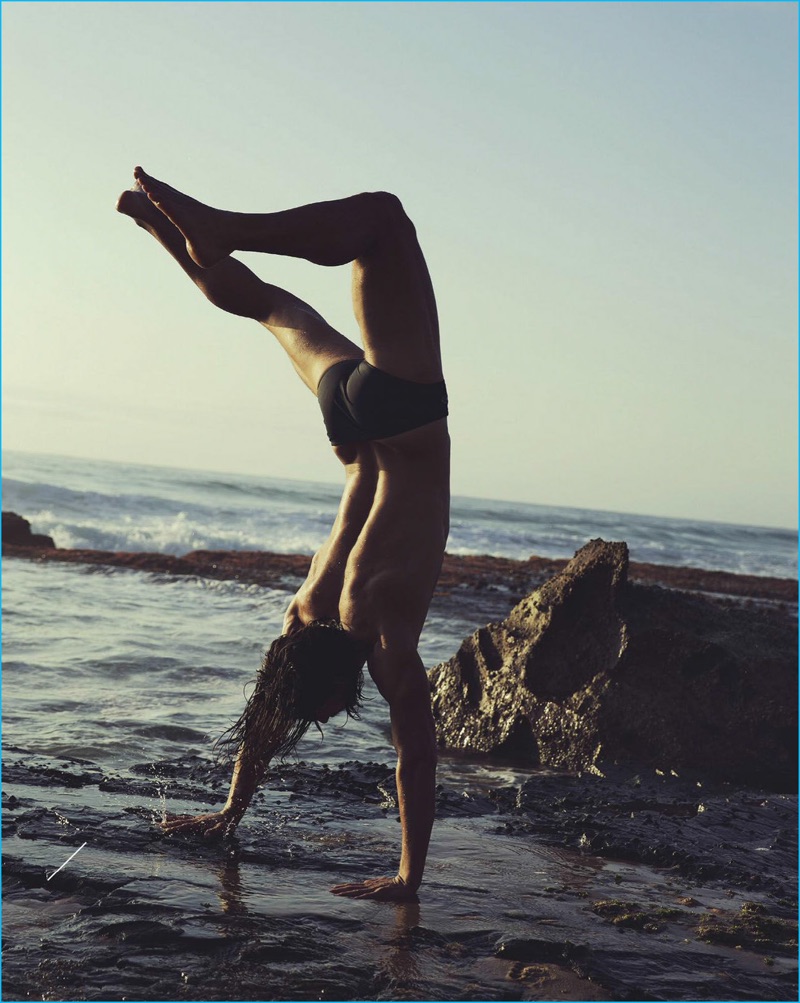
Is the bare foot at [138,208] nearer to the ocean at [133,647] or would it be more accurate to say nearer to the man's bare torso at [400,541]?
the man's bare torso at [400,541]

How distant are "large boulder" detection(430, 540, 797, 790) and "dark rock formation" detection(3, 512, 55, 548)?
14184 mm

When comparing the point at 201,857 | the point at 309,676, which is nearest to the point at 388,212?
the point at 309,676

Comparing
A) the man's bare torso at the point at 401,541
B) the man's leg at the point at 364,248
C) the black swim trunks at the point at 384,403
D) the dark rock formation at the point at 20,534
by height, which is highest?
the man's leg at the point at 364,248

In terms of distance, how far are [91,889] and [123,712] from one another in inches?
117

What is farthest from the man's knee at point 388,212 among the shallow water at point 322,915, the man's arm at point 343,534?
the shallow water at point 322,915

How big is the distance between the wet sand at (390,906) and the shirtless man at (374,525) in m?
0.31

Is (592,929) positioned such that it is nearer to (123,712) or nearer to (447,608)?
(123,712)

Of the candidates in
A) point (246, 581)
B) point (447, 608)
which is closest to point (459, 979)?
point (447, 608)

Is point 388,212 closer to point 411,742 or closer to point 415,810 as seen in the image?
point 411,742

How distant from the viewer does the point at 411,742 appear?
3695 mm

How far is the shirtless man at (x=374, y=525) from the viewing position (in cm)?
352

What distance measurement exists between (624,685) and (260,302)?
10.4 ft

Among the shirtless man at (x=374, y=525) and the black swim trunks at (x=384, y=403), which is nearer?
the shirtless man at (x=374, y=525)

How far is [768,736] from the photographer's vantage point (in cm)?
581
